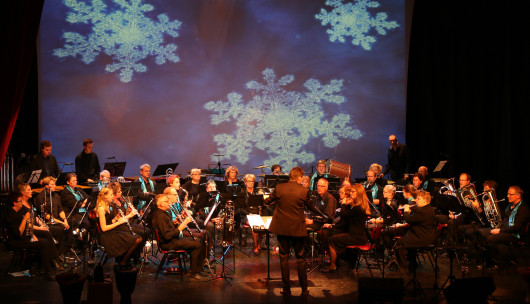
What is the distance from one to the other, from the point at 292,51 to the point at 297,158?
8.59 ft

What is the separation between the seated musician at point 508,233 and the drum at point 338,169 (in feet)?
13.8

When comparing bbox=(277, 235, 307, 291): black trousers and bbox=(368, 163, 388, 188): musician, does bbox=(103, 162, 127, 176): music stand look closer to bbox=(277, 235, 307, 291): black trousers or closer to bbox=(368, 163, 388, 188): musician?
bbox=(368, 163, 388, 188): musician

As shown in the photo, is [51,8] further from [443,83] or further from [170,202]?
[443,83]

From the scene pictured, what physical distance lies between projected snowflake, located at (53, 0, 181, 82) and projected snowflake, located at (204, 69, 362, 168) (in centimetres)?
186

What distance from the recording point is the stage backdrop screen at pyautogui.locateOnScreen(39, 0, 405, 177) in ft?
37.5

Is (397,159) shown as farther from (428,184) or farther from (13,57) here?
(13,57)

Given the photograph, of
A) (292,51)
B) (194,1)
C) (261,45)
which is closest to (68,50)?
(194,1)

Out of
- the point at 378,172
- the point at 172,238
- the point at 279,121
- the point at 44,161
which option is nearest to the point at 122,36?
the point at 44,161

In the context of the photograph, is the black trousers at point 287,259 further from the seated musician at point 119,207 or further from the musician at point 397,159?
the musician at point 397,159

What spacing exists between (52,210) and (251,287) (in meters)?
3.65

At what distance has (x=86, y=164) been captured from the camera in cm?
1041

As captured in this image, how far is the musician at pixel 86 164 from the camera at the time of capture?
10.4 metres

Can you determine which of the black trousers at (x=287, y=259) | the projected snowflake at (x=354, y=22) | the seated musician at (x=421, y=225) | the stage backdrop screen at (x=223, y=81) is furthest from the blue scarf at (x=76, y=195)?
the projected snowflake at (x=354, y=22)

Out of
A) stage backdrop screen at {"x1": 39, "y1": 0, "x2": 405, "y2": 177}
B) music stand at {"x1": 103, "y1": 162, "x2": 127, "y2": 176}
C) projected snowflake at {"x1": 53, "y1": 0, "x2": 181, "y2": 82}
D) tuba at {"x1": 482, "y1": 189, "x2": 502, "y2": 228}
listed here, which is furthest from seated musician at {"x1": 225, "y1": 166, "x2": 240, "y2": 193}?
tuba at {"x1": 482, "y1": 189, "x2": 502, "y2": 228}
